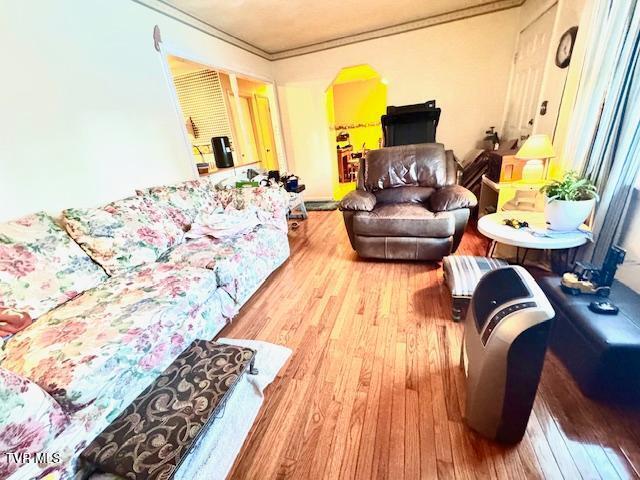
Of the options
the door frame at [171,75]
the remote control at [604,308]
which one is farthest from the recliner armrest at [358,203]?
the door frame at [171,75]

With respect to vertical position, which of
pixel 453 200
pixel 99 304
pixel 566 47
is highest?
pixel 566 47

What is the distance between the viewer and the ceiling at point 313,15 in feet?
8.73

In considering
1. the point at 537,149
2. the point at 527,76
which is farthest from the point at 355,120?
the point at 537,149

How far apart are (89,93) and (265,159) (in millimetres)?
3461

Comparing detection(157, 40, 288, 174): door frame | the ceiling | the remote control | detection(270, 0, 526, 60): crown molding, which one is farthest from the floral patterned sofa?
detection(270, 0, 526, 60): crown molding

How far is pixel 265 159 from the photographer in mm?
5242

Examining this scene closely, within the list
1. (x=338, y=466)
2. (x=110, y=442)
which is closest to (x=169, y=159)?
(x=110, y=442)

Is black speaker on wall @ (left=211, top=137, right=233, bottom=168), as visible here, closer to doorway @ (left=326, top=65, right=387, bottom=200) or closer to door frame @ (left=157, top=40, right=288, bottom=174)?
door frame @ (left=157, top=40, right=288, bottom=174)

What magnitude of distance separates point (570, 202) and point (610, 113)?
561 millimetres

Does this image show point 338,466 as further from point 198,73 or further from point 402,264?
point 198,73

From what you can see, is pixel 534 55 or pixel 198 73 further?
pixel 198 73

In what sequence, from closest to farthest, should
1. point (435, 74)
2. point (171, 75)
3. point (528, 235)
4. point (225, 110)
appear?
point (528, 235) < point (171, 75) < point (435, 74) < point (225, 110)

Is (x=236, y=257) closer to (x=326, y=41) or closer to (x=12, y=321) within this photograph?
(x=12, y=321)

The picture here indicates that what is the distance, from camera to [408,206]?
240 cm
